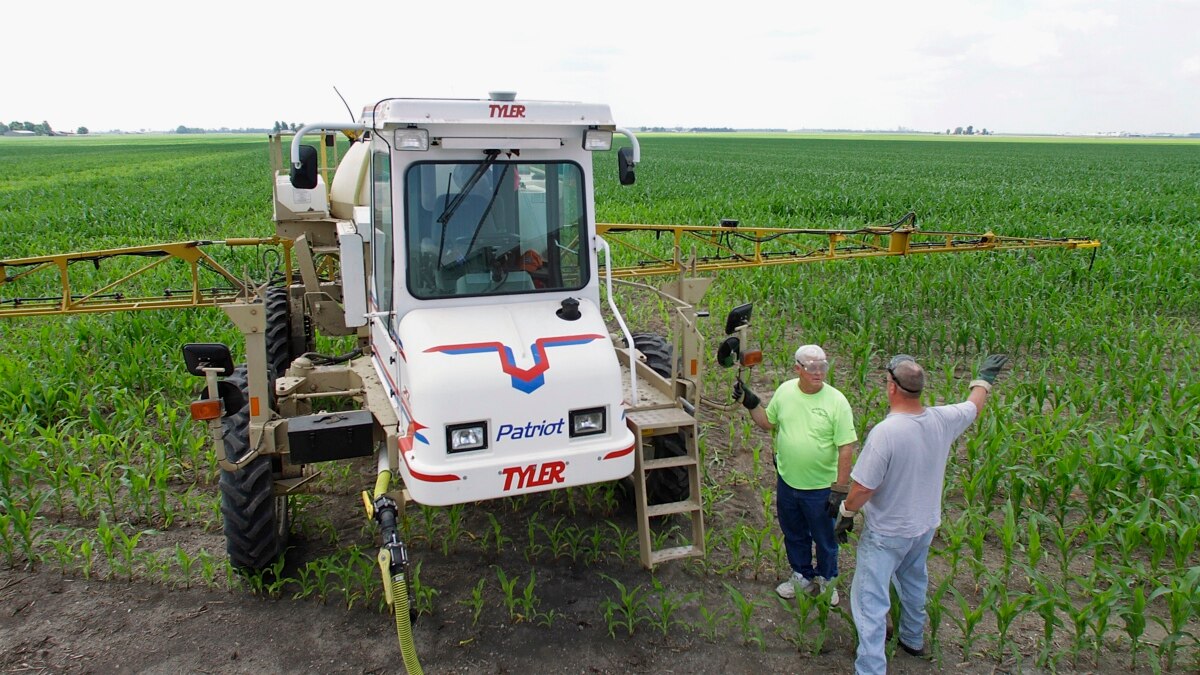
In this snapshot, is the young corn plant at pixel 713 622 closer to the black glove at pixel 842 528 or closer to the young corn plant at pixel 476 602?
the black glove at pixel 842 528

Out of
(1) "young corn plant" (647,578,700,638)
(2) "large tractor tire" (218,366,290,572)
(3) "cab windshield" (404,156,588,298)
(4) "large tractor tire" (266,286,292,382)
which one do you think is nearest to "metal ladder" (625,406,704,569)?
(1) "young corn plant" (647,578,700,638)

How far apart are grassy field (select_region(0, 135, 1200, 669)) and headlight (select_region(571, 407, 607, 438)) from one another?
1.07 m

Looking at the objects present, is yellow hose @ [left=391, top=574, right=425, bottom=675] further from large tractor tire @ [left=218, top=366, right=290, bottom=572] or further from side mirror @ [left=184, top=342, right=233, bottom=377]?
side mirror @ [left=184, top=342, right=233, bottom=377]

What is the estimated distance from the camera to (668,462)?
494 centimetres

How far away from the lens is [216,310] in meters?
10.2

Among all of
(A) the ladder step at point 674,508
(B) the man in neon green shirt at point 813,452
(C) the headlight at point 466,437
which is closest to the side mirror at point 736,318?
(B) the man in neon green shirt at point 813,452

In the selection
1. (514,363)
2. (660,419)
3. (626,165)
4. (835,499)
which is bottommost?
(835,499)

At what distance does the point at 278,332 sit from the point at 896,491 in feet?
18.6

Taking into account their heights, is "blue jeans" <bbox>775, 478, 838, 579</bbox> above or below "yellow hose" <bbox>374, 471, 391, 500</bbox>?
below

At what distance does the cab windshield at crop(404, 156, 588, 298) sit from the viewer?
14.9ft

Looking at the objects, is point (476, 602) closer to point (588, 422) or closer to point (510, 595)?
point (510, 595)

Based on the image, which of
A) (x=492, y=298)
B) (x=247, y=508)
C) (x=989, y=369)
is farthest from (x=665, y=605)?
(x=247, y=508)

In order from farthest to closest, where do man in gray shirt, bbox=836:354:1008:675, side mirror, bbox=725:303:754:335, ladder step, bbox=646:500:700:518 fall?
side mirror, bbox=725:303:754:335 → ladder step, bbox=646:500:700:518 → man in gray shirt, bbox=836:354:1008:675

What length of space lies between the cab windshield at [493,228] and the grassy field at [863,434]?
1.68m
